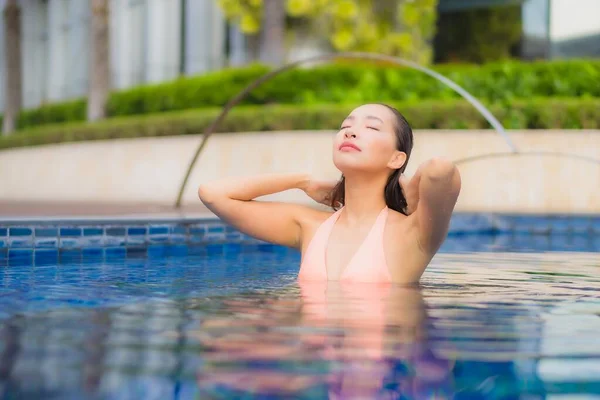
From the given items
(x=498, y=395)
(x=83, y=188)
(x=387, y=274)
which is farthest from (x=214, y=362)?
(x=83, y=188)

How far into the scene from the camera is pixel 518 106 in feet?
40.5

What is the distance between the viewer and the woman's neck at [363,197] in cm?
393

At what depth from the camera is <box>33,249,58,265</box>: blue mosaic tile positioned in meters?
Answer: 6.53

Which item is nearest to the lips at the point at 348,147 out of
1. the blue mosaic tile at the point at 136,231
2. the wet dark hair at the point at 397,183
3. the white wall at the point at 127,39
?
the wet dark hair at the point at 397,183

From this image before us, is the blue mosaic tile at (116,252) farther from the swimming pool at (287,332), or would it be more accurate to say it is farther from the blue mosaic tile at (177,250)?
the swimming pool at (287,332)

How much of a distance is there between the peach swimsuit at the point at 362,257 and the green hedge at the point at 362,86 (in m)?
9.00

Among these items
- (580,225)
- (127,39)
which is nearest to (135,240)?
(580,225)

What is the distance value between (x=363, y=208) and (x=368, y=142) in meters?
0.39

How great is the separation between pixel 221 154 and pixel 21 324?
35.0 ft

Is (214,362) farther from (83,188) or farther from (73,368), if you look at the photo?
(83,188)

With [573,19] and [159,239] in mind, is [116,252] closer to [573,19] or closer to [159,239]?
[159,239]

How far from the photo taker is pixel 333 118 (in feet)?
42.9

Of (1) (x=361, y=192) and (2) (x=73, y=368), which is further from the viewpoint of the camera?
(1) (x=361, y=192)

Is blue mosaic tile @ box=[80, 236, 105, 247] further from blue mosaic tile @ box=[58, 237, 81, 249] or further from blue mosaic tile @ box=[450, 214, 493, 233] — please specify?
blue mosaic tile @ box=[450, 214, 493, 233]
